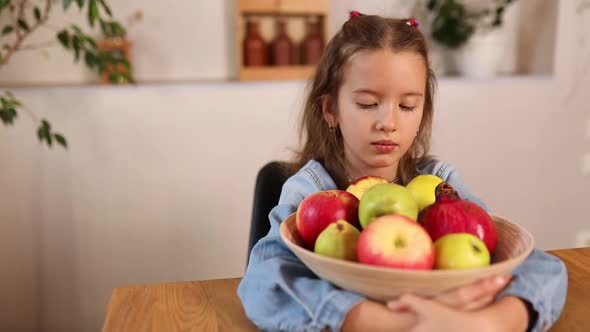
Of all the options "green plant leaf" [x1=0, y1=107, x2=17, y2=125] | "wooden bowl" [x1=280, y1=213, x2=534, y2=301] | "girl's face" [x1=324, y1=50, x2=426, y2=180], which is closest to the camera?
"wooden bowl" [x1=280, y1=213, x2=534, y2=301]

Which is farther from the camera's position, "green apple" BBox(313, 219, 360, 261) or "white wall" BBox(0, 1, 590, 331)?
"white wall" BBox(0, 1, 590, 331)

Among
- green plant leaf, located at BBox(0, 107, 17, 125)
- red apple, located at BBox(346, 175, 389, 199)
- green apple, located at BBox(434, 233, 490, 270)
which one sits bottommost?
green apple, located at BBox(434, 233, 490, 270)

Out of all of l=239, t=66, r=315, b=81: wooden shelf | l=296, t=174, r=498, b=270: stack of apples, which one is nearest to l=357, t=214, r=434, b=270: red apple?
l=296, t=174, r=498, b=270: stack of apples

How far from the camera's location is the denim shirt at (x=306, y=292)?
85cm

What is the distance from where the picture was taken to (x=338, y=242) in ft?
2.82

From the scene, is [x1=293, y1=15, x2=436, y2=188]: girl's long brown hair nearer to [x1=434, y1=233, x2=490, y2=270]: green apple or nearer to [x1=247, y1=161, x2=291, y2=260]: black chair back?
[x1=247, y1=161, x2=291, y2=260]: black chair back

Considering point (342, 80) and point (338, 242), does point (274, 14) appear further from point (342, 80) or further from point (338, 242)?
point (338, 242)

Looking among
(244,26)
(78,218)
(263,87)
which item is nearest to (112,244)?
(78,218)

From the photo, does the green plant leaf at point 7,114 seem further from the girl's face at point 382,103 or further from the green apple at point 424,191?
the green apple at point 424,191

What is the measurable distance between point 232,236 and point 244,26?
88 centimetres

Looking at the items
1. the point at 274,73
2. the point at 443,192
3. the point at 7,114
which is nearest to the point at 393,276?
the point at 443,192

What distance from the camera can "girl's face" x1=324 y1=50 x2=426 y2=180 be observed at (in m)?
1.23

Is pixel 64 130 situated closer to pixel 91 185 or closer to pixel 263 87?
pixel 91 185

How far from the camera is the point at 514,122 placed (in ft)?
8.91
